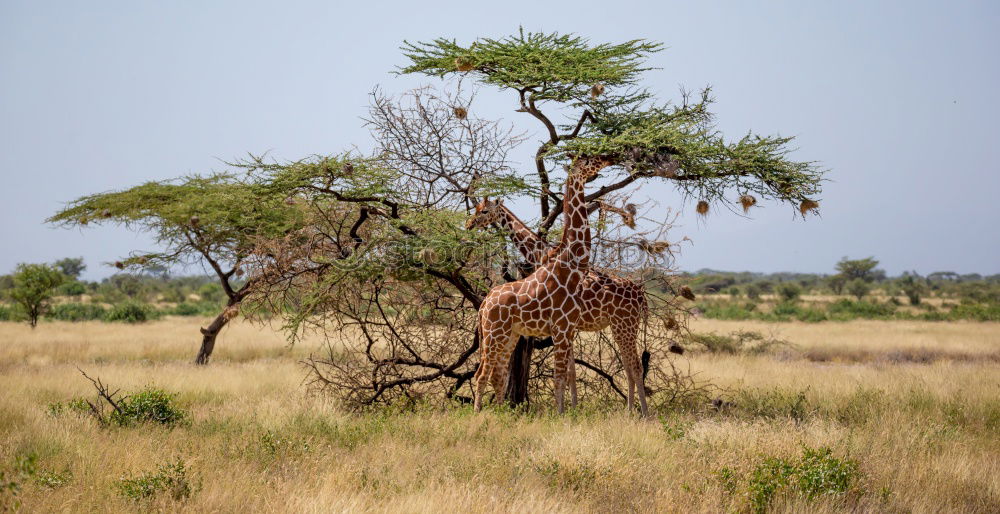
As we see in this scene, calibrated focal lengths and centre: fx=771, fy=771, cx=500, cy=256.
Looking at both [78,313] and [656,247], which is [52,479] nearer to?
[656,247]

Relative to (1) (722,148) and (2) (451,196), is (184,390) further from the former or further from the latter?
(1) (722,148)

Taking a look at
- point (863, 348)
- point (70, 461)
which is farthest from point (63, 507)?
point (863, 348)

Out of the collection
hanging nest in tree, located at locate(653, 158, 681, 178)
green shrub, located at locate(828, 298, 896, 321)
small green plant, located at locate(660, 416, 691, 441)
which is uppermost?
hanging nest in tree, located at locate(653, 158, 681, 178)

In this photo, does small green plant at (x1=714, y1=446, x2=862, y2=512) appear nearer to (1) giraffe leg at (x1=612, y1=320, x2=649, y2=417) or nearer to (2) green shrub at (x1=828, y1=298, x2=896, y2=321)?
(1) giraffe leg at (x1=612, y1=320, x2=649, y2=417)

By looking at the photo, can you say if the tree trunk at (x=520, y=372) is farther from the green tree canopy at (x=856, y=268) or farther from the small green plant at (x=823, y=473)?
the green tree canopy at (x=856, y=268)

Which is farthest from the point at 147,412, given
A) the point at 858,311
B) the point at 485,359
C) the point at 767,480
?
the point at 858,311

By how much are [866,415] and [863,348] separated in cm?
1285

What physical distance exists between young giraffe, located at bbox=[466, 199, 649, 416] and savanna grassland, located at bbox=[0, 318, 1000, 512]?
2.45 ft

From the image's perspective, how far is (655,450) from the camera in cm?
780

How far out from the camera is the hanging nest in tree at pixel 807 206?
372 inches

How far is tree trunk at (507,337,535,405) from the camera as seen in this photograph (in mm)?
10391

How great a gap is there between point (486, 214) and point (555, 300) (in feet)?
4.97

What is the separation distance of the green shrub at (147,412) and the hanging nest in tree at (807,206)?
8.19 meters

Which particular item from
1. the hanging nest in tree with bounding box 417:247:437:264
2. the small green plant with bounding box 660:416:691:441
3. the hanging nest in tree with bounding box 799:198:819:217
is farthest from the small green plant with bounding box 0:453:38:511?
the hanging nest in tree with bounding box 799:198:819:217
